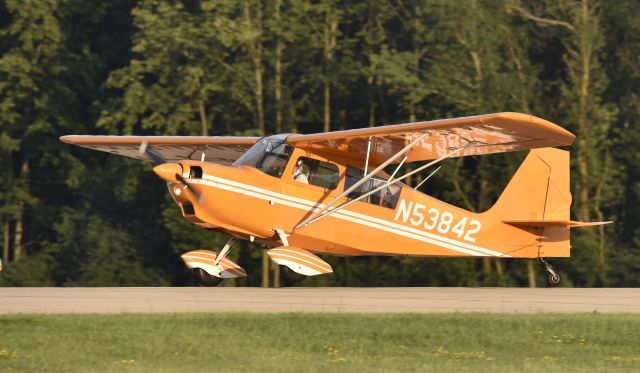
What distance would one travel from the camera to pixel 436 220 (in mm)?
17469

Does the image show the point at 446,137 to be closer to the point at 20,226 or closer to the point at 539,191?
the point at 539,191

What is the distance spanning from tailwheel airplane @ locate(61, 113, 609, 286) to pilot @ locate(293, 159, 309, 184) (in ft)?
0.07

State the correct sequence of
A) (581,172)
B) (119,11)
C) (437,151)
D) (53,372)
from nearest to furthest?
1. (53,372)
2. (437,151)
3. (581,172)
4. (119,11)

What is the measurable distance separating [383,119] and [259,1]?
14.4 ft

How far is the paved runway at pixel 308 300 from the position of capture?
1291cm

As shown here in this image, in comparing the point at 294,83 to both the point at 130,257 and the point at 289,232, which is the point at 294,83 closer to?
the point at 130,257

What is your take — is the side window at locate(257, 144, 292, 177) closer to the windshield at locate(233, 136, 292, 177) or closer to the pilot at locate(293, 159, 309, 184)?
the windshield at locate(233, 136, 292, 177)

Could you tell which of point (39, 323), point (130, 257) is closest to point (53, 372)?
point (39, 323)

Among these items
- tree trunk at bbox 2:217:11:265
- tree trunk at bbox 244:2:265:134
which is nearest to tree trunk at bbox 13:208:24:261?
tree trunk at bbox 2:217:11:265

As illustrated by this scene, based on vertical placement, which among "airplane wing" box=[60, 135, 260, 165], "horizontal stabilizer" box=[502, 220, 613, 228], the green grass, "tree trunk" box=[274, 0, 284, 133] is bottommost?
the green grass

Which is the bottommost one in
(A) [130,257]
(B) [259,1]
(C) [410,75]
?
(A) [130,257]

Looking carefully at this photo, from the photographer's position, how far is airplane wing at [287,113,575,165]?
1466 centimetres

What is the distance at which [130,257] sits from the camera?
30.1 meters

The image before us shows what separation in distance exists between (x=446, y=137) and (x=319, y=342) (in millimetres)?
6551
